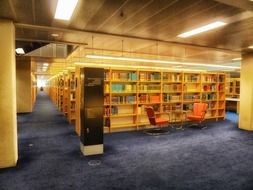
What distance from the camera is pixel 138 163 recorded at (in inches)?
165

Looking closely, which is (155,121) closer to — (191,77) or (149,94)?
(149,94)

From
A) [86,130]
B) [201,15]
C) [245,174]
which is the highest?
[201,15]

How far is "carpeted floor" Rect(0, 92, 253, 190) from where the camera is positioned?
10.9 ft

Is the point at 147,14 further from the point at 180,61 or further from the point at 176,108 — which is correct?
the point at 180,61

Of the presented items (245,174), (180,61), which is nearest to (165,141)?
(245,174)

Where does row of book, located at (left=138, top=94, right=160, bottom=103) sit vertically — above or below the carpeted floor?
above

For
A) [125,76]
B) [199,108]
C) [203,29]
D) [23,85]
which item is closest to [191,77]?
[199,108]

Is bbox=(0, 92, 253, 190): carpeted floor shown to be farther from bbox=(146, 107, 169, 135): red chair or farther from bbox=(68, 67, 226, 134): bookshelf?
bbox=(68, 67, 226, 134): bookshelf

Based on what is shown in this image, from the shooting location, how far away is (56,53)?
8328 millimetres

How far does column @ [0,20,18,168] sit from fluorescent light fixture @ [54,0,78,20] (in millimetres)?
1066

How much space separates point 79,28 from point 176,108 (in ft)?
17.3

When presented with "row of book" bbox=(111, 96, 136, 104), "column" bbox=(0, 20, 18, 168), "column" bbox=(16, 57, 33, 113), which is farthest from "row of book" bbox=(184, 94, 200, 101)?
"column" bbox=(16, 57, 33, 113)

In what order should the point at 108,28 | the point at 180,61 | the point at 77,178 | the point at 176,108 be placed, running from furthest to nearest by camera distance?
the point at 180,61 → the point at 176,108 → the point at 108,28 → the point at 77,178

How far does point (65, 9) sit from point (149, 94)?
4.85m
